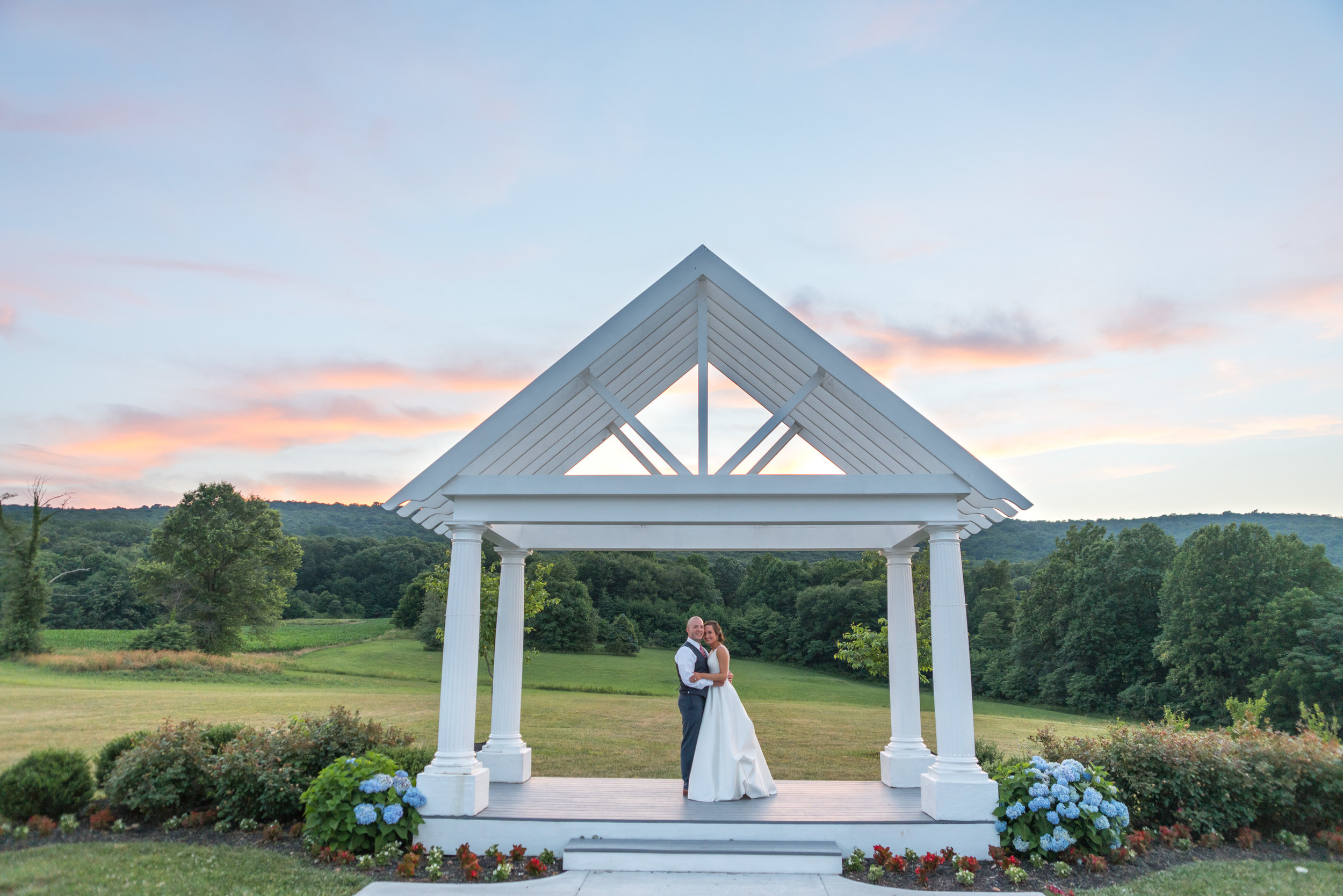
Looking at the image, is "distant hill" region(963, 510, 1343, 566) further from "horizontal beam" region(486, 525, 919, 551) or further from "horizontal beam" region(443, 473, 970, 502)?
"horizontal beam" region(443, 473, 970, 502)

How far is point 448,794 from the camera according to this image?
23.9ft

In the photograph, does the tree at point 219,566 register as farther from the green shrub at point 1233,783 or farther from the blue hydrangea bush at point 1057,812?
the green shrub at point 1233,783

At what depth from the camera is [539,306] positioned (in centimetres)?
1453

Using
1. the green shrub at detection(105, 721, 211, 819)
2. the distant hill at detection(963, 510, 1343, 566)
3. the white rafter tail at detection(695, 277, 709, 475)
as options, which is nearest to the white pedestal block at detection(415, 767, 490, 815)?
the green shrub at detection(105, 721, 211, 819)

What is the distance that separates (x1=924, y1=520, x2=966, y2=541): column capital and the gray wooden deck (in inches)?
105

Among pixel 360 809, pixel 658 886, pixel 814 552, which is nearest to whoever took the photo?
pixel 658 886

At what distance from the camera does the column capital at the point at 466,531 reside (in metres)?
7.88

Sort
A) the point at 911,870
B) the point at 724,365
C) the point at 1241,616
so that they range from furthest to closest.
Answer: the point at 1241,616, the point at 724,365, the point at 911,870

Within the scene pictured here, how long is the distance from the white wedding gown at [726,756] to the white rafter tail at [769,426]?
2.35 meters

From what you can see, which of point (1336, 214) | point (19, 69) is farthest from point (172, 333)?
point (1336, 214)

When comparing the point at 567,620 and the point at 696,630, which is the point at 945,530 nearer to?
the point at 696,630

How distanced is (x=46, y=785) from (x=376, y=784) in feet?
13.4

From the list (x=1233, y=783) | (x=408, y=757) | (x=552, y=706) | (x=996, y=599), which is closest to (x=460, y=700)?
(x=408, y=757)

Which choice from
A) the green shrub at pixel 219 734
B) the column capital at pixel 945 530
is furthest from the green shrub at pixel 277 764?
the column capital at pixel 945 530
